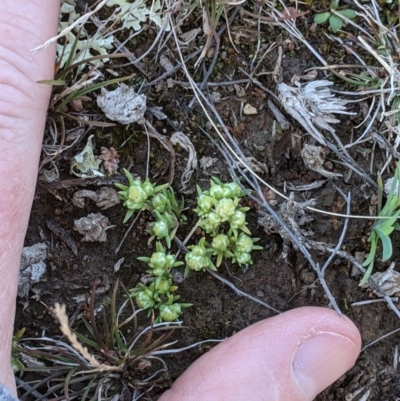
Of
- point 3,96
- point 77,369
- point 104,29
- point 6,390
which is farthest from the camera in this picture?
point 104,29

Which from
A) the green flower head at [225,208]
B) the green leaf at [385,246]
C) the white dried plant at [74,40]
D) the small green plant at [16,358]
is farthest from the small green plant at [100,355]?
the white dried plant at [74,40]

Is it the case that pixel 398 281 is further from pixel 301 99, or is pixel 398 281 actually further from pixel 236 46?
pixel 236 46

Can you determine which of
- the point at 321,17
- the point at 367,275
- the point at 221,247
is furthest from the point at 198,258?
the point at 321,17

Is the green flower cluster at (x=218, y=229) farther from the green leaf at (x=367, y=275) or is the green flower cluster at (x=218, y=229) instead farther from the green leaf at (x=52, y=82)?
the green leaf at (x=52, y=82)

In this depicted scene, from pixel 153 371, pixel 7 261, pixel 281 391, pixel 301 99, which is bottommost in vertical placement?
pixel 153 371

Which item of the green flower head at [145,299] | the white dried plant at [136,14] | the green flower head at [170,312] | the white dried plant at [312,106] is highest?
the white dried plant at [136,14]

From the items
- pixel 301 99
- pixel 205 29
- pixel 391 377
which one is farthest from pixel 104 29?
pixel 391 377

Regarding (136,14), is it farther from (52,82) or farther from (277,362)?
(277,362)

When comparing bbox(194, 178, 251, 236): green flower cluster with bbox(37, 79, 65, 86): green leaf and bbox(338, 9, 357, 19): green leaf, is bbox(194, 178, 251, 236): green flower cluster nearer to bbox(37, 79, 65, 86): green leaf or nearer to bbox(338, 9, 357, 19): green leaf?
bbox(37, 79, 65, 86): green leaf
